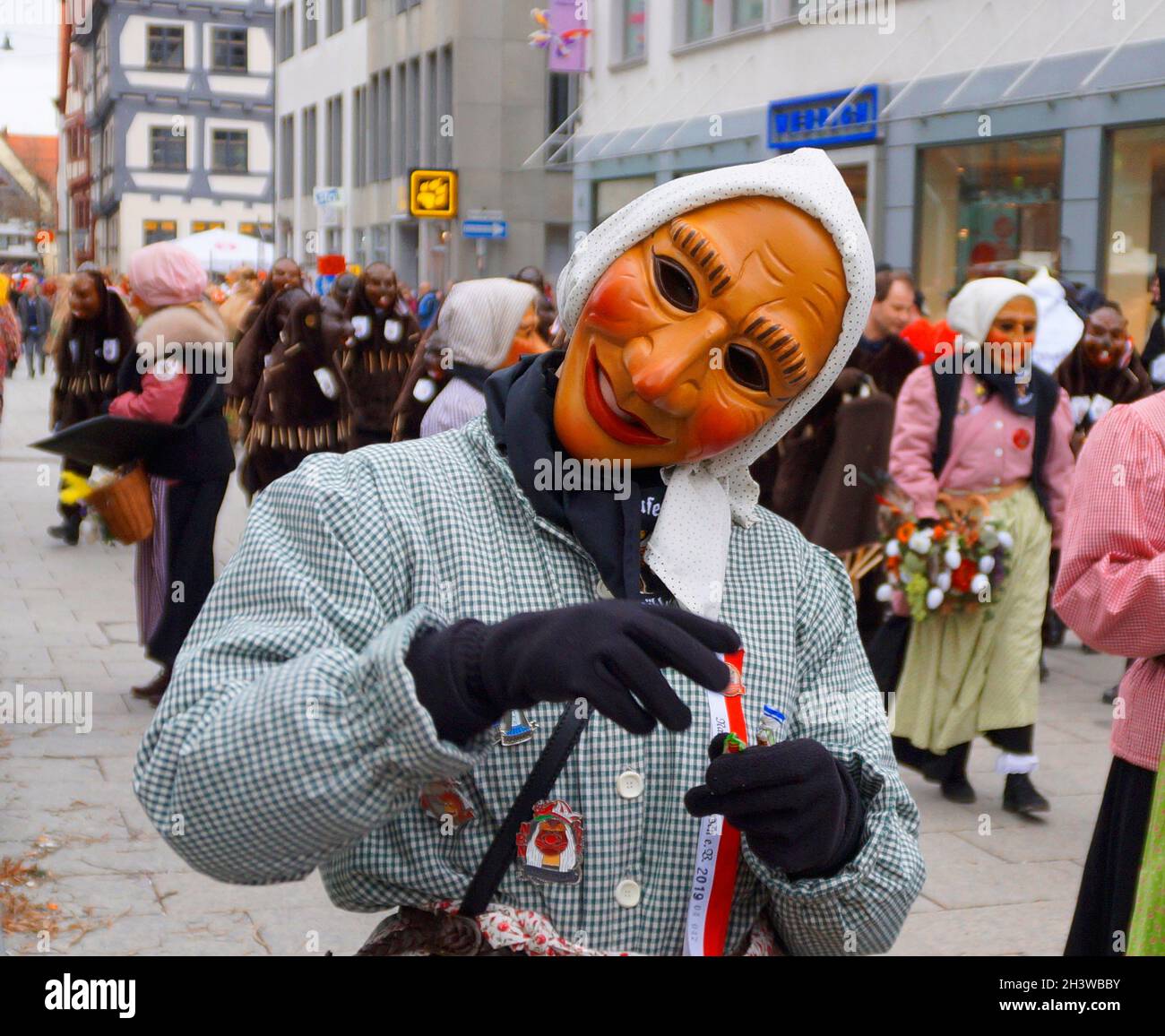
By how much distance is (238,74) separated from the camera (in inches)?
2336

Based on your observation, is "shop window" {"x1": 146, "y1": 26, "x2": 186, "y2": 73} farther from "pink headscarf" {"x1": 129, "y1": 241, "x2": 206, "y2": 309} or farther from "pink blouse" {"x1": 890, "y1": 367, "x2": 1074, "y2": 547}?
"pink blouse" {"x1": 890, "y1": 367, "x2": 1074, "y2": 547}

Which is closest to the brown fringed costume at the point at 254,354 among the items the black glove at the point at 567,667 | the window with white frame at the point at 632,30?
the black glove at the point at 567,667

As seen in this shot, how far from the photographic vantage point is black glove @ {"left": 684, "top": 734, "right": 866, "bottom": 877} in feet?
5.22

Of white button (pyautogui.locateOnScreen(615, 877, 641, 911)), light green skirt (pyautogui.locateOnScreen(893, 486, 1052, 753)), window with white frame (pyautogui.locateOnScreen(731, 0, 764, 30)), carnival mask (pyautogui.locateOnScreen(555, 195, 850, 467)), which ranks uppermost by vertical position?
window with white frame (pyautogui.locateOnScreen(731, 0, 764, 30))

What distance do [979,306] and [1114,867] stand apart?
3.69 meters

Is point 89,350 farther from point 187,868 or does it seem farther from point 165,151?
point 165,151

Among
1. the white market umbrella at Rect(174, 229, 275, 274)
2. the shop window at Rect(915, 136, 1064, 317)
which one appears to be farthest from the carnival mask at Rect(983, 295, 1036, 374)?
the white market umbrella at Rect(174, 229, 275, 274)

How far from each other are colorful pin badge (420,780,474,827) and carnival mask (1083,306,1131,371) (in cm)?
794

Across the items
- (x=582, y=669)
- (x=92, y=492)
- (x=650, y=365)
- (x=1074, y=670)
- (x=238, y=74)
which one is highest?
(x=238, y=74)

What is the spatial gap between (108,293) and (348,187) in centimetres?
3176

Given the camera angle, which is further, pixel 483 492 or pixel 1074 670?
pixel 1074 670
